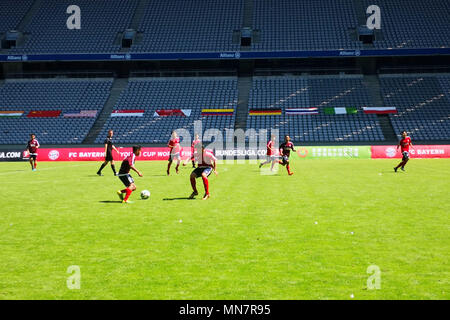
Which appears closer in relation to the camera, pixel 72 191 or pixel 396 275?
pixel 396 275

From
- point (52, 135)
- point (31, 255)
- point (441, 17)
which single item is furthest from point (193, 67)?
point (31, 255)

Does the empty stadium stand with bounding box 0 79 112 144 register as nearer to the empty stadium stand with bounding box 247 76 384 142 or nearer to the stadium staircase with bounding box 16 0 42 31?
the stadium staircase with bounding box 16 0 42 31

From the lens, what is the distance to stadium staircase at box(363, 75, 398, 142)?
46219 mm

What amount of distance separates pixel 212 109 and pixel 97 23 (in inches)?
846

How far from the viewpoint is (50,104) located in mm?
53219

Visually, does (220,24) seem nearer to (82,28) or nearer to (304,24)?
(304,24)

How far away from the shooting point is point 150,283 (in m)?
6.07

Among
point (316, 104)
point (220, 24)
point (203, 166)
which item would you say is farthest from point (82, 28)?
point (203, 166)

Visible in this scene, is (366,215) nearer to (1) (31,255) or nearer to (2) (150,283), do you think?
(2) (150,283)

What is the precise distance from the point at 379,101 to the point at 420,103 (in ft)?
14.2

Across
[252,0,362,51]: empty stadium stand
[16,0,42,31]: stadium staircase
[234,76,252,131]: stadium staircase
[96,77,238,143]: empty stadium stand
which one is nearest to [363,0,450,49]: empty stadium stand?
[252,0,362,51]: empty stadium stand

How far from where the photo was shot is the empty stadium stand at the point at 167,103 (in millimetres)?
48312

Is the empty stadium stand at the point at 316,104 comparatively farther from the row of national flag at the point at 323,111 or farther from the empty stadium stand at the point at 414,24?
the empty stadium stand at the point at 414,24

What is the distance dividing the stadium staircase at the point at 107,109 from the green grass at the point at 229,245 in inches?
1319
